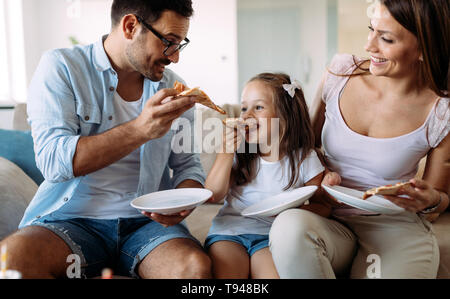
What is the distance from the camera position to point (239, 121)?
1.48m

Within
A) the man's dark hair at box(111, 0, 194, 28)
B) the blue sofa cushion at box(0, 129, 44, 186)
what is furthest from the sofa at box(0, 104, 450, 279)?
the man's dark hair at box(111, 0, 194, 28)

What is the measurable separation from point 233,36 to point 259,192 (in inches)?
185

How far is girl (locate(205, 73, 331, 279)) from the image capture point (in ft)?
4.77

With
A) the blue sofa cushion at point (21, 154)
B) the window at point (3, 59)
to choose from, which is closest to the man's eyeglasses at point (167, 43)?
the blue sofa cushion at point (21, 154)

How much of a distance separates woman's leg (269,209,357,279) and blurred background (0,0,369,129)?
4.32m

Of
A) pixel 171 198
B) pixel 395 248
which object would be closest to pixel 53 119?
pixel 171 198

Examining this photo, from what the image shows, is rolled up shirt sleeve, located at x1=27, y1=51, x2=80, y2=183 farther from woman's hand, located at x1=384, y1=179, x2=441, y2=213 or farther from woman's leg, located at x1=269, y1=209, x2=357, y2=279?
woman's hand, located at x1=384, y1=179, x2=441, y2=213

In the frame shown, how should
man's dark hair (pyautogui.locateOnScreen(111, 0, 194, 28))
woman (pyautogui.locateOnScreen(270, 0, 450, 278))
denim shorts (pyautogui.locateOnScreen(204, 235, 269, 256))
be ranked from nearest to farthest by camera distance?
woman (pyautogui.locateOnScreen(270, 0, 450, 278)) < denim shorts (pyautogui.locateOnScreen(204, 235, 269, 256)) < man's dark hair (pyautogui.locateOnScreen(111, 0, 194, 28))

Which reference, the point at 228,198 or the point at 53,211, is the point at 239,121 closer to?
the point at 228,198

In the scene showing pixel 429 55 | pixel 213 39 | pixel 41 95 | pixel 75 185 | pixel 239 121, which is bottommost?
pixel 75 185

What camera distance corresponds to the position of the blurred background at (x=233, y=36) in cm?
518

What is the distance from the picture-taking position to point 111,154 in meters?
1.31
